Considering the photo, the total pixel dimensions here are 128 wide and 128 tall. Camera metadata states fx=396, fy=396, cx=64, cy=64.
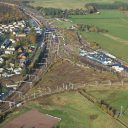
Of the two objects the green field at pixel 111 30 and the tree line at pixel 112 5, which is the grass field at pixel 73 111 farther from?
the tree line at pixel 112 5

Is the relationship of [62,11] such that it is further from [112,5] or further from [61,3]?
[112,5]

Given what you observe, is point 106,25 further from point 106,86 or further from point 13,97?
point 13,97

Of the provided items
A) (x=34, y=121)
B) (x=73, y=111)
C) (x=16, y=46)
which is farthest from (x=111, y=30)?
(x=34, y=121)

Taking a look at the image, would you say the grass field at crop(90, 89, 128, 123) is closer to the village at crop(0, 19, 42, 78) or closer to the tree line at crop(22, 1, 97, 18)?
the village at crop(0, 19, 42, 78)

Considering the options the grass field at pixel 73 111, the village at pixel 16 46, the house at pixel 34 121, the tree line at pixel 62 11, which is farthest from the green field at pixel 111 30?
the house at pixel 34 121

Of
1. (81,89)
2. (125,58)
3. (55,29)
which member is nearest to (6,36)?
(55,29)
